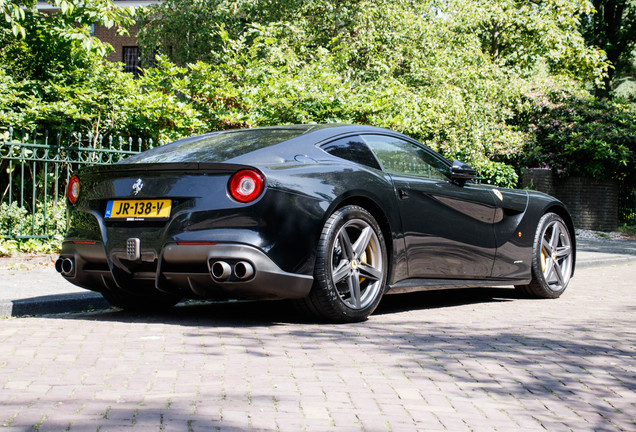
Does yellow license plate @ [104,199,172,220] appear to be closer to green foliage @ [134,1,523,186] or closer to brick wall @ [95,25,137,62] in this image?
green foliage @ [134,1,523,186]

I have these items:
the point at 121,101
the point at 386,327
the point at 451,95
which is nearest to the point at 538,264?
the point at 386,327

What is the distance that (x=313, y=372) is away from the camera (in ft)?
13.2

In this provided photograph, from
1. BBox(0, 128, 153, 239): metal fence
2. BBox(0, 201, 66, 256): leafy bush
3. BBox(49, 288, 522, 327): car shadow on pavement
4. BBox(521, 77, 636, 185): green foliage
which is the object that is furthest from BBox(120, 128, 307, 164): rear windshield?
BBox(521, 77, 636, 185): green foliage

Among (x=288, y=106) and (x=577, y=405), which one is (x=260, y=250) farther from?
(x=288, y=106)

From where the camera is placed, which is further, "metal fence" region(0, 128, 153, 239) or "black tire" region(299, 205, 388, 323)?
"metal fence" region(0, 128, 153, 239)

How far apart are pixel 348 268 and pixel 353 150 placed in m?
0.97

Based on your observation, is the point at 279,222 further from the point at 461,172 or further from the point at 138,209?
the point at 461,172

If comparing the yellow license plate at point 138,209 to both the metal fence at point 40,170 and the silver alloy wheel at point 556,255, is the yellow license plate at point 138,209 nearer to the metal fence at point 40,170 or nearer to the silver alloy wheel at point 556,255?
the silver alloy wheel at point 556,255

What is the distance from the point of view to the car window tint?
5719 mm

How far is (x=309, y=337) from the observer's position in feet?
16.4

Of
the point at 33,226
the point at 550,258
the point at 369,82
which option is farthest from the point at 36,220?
the point at 369,82

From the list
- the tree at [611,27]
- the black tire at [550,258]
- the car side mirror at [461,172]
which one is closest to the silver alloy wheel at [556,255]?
the black tire at [550,258]

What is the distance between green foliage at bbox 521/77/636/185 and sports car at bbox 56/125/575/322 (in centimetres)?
1477

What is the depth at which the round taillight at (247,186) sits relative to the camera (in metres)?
4.94
